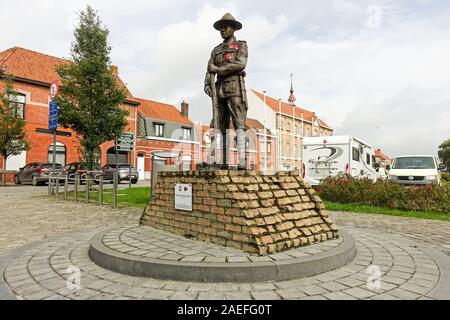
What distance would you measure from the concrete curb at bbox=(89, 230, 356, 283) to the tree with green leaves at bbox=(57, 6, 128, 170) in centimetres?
1161

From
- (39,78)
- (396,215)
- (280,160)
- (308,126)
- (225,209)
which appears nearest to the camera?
(225,209)

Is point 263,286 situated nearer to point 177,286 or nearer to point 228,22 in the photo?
point 177,286

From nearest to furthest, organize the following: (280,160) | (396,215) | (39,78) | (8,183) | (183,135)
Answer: (396,215), (8,183), (39,78), (183,135), (280,160)

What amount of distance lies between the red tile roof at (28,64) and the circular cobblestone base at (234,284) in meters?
22.3

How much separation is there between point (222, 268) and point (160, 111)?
36.1 meters

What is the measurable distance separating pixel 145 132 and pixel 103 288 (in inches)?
1215

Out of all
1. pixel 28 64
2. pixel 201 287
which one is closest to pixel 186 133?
pixel 28 64

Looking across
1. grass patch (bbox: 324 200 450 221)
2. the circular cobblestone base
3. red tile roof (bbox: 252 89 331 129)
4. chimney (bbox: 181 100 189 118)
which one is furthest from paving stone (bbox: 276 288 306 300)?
red tile roof (bbox: 252 89 331 129)

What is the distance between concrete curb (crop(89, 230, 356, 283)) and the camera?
10.5ft

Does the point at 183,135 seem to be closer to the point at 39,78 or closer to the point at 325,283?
the point at 39,78

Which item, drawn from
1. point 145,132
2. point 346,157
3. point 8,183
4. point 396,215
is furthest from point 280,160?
point 396,215

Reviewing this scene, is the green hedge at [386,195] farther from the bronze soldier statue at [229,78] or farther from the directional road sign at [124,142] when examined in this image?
the directional road sign at [124,142]

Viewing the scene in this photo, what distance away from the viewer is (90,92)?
14.0m

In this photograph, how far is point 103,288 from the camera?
309cm
